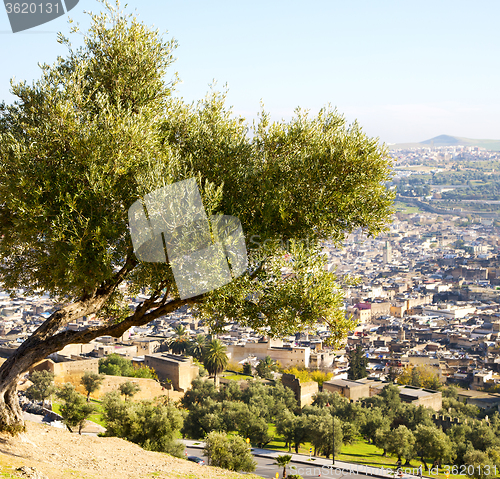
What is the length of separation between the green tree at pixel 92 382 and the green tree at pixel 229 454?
2109 centimetres

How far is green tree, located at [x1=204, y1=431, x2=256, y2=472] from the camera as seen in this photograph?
22141mm

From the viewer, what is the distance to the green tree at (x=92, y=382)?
41562 mm

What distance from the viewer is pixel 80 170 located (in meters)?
6.83

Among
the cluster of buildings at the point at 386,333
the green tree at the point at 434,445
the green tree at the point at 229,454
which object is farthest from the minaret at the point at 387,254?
the green tree at the point at 229,454

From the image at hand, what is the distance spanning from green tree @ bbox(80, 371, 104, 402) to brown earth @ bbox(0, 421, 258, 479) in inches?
1294

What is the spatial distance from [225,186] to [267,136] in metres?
1.16

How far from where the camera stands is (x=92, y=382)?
136 ft

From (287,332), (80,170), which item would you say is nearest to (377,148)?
(287,332)

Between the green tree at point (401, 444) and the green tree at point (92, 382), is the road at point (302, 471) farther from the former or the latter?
the green tree at point (92, 382)

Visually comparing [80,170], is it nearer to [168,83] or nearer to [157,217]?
[157,217]

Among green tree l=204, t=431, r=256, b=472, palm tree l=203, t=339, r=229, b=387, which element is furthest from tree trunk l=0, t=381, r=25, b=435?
palm tree l=203, t=339, r=229, b=387

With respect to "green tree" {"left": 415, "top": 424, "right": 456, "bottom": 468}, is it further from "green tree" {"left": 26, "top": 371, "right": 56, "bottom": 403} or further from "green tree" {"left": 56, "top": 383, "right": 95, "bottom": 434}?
"green tree" {"left": 26, "top": 371, "right": 56, "bottom": 403}

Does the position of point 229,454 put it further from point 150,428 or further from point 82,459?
point 82,459

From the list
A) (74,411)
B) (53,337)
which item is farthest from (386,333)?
(53,337)
